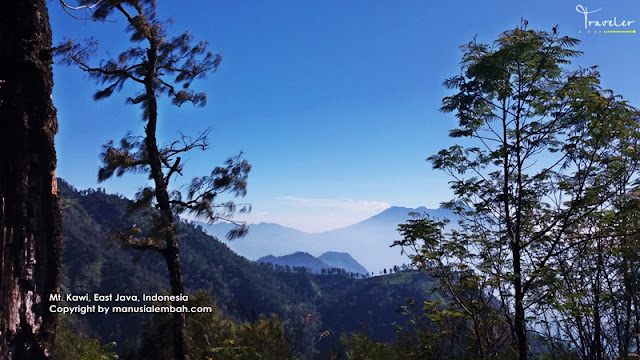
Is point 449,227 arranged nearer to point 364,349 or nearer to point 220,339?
point 364,349

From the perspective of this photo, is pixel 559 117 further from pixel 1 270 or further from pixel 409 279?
pixel 409 279

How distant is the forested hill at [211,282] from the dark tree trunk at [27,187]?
286ft

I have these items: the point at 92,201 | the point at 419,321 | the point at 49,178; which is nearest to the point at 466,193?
the point at 419,321

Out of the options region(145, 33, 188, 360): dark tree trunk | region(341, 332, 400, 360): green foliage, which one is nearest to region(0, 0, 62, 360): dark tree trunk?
region(341, 332, 400, 360): green foliage

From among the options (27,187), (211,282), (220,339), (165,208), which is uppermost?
(165,208)

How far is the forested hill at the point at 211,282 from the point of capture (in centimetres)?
9550


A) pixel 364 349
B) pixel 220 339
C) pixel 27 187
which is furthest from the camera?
pixel 220 339

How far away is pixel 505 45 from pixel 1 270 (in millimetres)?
5312

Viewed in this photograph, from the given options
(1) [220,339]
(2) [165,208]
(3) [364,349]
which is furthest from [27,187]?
(1) [220,339]

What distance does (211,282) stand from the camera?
113875 millimetres

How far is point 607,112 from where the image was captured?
402 cm

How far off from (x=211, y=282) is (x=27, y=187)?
4705 inches

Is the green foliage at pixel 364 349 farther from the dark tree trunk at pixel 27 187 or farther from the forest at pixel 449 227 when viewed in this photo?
the dark tree trunk at pixel 27 187

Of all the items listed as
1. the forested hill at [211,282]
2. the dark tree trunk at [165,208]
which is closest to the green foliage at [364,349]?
the dark tree trunk at [165,208]
